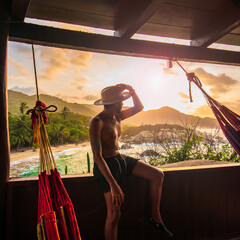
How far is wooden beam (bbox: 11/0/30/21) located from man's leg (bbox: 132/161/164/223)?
1.28m

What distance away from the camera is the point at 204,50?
7.25ft

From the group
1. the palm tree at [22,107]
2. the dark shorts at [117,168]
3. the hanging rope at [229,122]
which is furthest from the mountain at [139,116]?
the hanging rope at [229,122]

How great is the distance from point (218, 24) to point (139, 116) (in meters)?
4.06

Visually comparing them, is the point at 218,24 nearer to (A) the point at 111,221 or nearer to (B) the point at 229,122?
(B) the point at 229,122

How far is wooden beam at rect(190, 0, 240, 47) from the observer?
1837 mm

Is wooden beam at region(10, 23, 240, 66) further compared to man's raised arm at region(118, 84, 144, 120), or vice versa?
man's raised arm at region(118, 84, 144, 120)

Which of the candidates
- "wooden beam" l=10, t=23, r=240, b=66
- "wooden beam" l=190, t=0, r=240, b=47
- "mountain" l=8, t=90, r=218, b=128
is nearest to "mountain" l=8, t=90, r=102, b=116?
"mountain" l=8, t=90, r=218, b=128

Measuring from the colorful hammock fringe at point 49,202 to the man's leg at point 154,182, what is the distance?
55 cm

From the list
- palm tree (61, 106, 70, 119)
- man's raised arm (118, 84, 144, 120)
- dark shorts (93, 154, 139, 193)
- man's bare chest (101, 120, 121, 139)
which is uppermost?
palm tree (61, 106, 70, 119)

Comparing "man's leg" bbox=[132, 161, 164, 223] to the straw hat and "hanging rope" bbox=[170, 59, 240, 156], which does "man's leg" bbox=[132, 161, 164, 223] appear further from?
"hanging rope" bbox=[170, 59, 240, 156]

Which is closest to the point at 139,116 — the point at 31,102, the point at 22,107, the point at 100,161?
the point at 31,102

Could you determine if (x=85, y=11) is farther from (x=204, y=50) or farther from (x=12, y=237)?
(x=12, y=237)

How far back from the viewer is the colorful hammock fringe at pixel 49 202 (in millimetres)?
1243

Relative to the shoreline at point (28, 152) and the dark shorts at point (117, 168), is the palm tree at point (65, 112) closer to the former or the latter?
the shoreline at point (28, 152)
